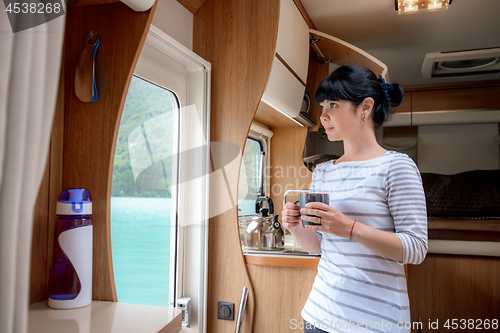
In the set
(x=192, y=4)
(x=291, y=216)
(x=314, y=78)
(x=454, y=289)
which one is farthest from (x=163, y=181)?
(x=454, y=289)

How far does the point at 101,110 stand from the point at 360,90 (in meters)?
0.81

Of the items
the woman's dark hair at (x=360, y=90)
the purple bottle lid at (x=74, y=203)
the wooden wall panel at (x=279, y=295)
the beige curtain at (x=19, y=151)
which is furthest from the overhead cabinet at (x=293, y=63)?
the beige curtain at (x=19, y=151)

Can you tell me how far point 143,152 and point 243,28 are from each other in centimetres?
79

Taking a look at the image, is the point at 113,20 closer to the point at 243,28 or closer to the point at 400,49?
the point at 243,28

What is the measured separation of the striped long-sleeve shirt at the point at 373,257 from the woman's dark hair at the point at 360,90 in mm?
217

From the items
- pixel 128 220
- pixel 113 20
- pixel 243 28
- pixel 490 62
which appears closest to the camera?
pixel 113 20

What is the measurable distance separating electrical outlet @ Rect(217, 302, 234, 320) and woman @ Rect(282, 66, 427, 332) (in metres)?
0.61

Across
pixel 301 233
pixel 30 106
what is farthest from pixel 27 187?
pixel 301 233

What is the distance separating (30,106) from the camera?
49 centimetres

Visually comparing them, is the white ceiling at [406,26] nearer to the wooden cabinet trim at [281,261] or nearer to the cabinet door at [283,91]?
the cabinet door at [283,91]

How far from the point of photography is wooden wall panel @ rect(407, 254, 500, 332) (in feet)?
8.54

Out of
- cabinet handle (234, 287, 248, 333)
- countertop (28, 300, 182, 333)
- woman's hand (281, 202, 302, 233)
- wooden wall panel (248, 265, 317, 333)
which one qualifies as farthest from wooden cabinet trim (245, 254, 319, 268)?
countertop (28, 300, 182, 333)

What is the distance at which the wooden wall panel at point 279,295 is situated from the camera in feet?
5.58

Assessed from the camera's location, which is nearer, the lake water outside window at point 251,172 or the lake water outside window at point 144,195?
the lake water outside window at point 144,195
